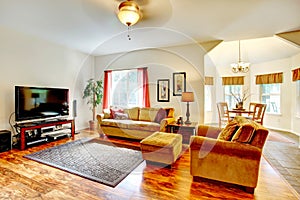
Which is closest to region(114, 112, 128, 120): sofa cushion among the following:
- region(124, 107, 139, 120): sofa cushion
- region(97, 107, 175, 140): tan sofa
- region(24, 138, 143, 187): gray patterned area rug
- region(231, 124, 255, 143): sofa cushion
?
region(97, 107, 175, 140): tan sofa

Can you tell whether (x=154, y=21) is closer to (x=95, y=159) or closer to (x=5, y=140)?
(x=95, y=159)

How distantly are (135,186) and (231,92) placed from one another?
20.5 feet

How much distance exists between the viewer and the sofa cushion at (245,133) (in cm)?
208

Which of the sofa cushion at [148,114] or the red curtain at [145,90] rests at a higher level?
the red curtain at [145,90]

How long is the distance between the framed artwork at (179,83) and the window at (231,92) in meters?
3.26

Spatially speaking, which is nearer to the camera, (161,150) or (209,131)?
(161,150)

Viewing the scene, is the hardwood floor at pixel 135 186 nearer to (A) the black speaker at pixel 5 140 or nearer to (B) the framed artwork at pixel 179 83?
(A) the black speaker at pixel 5 140

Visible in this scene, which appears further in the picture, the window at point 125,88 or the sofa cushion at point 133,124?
the window at point 125,88

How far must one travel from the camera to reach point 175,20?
10.6 feet

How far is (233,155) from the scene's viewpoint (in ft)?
6.93

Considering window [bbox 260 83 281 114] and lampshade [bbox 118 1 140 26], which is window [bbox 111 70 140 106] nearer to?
lampshade [bbox 118 1 140 26]

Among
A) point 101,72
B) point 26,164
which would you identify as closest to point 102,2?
point 26,164

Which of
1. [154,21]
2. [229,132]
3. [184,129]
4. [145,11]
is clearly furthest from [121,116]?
[229,132]

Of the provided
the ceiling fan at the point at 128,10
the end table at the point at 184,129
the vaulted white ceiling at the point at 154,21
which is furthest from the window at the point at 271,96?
the ceiling fan at the point at 128,10
